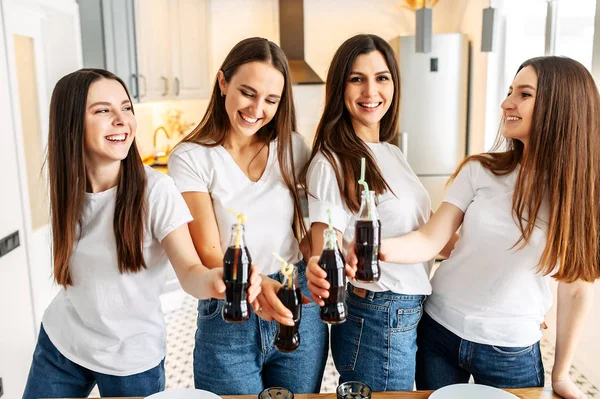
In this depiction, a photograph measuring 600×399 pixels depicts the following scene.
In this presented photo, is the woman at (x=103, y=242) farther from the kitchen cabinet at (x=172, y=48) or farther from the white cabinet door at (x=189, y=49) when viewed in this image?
the white cabinet door at (x=189, y=49)

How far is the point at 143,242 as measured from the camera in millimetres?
1444

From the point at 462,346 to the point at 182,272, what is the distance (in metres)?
→ 0.77

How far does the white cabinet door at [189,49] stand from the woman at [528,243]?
131 inches

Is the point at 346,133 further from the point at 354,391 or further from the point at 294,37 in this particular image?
the point at 294,37

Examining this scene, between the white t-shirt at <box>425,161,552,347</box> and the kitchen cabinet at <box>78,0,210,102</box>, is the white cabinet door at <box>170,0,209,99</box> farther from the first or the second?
the white t-shirt at <box>425,161,552,347</box>

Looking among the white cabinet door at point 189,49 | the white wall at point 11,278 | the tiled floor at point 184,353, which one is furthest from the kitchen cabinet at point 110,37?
the tiled floor at point 184,353

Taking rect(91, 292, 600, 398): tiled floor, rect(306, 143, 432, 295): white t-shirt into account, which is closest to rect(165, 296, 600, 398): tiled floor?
rect(91, 292, 600, 398): tiled floor

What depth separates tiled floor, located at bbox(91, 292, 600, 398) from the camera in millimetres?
2844

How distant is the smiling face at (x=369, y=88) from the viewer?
1570mm

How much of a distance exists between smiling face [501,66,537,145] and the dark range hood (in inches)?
140

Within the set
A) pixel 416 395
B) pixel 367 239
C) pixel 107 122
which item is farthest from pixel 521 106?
pixel 107 122

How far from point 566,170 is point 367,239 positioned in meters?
0.56

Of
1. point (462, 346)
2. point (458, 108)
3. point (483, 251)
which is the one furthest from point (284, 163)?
point (458, 108)

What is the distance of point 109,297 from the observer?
55.9 inches
